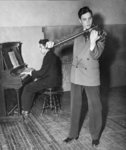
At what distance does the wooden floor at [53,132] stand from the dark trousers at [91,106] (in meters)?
0.27

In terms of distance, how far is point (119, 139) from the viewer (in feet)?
13.7

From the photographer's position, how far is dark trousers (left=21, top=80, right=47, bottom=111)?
5.51m

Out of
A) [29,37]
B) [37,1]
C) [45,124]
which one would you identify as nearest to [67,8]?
[37,1]

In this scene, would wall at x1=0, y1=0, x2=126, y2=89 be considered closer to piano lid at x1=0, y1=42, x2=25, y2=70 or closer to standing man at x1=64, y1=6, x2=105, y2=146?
piano lid at x1=0, y1=42, x2=25, y2=70

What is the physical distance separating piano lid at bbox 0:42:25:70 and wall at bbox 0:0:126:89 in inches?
28.3

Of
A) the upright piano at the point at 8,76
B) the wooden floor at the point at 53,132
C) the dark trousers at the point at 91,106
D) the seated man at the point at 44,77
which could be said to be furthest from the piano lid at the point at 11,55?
the dark trousers at the point at 91,106

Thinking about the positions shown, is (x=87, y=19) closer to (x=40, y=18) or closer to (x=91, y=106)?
(x=91, y=106)

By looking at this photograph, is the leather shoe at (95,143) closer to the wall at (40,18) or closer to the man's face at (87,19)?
the man's face at (87,19)

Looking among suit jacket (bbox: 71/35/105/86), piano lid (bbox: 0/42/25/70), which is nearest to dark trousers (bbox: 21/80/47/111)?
piano lid (bbox: 0/42/25/70)

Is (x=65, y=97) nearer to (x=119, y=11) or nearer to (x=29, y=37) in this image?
(x=29, y=37)

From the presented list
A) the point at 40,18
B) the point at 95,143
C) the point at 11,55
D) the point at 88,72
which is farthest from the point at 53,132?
the point at 40,18

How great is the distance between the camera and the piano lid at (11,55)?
552cm

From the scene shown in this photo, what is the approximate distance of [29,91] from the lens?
18.4 feet

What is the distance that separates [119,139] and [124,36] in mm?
4628
